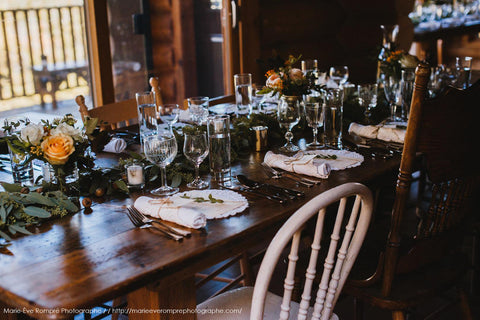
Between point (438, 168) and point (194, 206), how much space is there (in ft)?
2.43

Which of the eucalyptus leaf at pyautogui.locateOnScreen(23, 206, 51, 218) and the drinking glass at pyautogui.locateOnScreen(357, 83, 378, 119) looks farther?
the drinking glass at pyautogui.locateOnScreen(357, 83, 378, 119)

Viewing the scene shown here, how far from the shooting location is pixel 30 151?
5.25 ft

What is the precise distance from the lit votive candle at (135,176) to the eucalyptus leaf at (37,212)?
1.02 feet

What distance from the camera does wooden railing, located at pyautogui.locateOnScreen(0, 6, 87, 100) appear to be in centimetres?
328

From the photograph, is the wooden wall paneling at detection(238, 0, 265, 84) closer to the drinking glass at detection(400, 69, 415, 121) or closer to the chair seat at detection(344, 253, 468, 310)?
the drinking glass at detection(400, 69, 415, 121)

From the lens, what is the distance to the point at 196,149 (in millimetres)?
1715

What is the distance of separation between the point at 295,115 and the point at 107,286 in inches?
48.1

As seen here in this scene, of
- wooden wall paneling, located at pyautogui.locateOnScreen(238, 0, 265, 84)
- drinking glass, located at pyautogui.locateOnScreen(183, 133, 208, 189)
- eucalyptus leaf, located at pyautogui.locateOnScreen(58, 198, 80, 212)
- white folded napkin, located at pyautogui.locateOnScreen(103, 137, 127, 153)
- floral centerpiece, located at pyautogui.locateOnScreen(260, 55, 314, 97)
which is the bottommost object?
eucalyptus leaf, located at pyautogui.locateOnScreen(58, 198, 80, 212)

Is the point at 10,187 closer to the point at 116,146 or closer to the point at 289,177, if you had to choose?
the point at 116,146

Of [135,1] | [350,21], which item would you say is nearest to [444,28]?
[350,21]

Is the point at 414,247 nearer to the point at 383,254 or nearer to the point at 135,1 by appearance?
the point at 383,254

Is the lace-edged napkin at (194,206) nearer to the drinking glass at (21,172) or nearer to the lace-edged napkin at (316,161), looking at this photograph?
the lace-edged napkin at (316,161)

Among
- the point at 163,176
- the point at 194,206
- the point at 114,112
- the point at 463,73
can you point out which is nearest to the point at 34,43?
the point at 114,112

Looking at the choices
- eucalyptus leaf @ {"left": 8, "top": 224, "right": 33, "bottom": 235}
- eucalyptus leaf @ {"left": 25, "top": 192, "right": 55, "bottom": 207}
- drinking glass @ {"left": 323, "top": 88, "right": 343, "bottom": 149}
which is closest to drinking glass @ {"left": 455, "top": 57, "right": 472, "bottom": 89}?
drinking glass @ {"left": 323, "top": 88, "right": 343, "bottom": 149}
